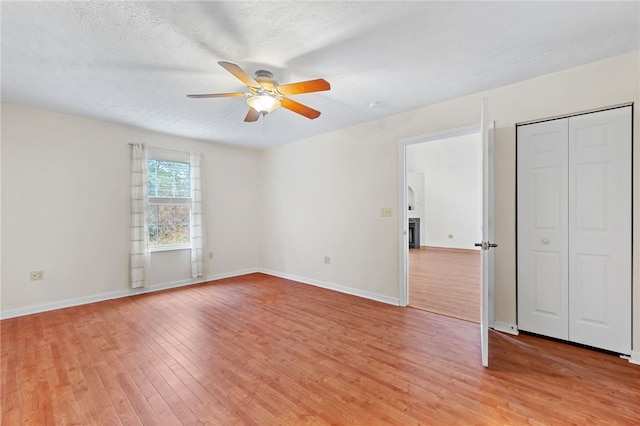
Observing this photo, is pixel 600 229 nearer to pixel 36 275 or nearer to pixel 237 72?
pixel 237 72

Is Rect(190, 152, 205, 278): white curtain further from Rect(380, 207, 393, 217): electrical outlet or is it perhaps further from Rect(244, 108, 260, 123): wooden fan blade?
Rect(380, 207, 393, 217): electrical outlet

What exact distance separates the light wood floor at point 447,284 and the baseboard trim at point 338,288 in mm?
289

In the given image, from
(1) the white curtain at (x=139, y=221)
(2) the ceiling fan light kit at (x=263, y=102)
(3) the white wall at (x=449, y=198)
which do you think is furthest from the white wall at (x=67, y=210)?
(3) the white wall at (x=449, y=198)

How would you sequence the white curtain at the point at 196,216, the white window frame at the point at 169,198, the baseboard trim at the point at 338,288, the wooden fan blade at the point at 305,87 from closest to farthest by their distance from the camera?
the wooden fan blade at the point at 305,87 < the baseboard trim at the point at 338,288 < the white window frame at the point at 169,198 < the white curtain at the point at 196,216

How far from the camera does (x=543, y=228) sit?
266 centimetres

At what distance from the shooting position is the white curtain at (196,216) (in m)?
4.73

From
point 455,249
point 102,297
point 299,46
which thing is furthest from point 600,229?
A: point 455,249

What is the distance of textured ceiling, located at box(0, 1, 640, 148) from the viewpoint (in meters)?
1.76

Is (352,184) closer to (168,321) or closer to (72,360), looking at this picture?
(168,321)

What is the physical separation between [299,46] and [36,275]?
13.4 feet

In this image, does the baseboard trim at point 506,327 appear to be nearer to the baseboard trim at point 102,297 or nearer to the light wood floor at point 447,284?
the light wood floor at point 447,284

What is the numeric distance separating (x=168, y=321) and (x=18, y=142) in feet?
9.09

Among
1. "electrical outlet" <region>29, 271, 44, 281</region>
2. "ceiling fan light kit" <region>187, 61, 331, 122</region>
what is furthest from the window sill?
"ceiling fan light kit" <region>187, 61, 331, 122</region>

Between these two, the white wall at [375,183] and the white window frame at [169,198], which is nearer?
the white wall at [375,183]
